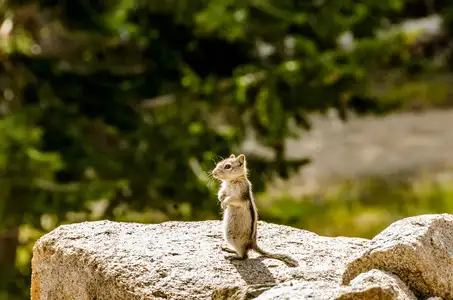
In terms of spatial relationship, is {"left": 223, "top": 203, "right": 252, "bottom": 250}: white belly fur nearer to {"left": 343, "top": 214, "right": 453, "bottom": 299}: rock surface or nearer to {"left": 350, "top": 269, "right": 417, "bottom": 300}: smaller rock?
{"left": 343, "top": 214, "right": 453, "bottom": 299}: rock surface

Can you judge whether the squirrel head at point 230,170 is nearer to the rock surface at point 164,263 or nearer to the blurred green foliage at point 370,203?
the rock surface at point 164,263

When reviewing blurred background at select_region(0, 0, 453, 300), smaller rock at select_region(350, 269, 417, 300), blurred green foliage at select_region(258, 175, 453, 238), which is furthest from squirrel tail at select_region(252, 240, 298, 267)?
blurred green foliage at select_region(258, 175, 453, 238)

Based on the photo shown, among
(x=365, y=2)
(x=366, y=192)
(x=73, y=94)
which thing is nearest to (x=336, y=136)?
(x=366, y=192)

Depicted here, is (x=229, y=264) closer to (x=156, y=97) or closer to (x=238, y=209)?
(x=238, y=209)

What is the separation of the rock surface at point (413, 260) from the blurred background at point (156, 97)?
6453mm

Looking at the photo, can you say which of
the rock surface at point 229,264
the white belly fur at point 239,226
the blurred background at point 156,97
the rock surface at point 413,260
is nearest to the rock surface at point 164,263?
the rock surface at point 229,264

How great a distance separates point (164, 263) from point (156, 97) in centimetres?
915

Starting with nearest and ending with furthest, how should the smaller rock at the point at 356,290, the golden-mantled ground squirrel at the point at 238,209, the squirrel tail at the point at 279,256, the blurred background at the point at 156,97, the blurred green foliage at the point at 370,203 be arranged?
the smaller rock at the point at 356,290 → the squirrel tail at the point at 279,256 → the golden-mantled ground squirrel at the point at 238,209 → the blurred background at the point at 156,97 → the blurred green foliage at the point at 370,203

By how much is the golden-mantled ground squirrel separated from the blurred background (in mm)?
5334

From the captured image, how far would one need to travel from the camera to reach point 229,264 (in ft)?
18.2

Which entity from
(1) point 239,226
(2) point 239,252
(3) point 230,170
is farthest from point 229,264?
(3) point 230,170

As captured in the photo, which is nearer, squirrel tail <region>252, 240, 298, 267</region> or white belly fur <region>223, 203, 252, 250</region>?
squirrel tail <region>252, 240, 298, 267</region>

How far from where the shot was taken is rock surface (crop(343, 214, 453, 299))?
15.8ft

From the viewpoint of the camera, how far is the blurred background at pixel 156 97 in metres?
12.1
